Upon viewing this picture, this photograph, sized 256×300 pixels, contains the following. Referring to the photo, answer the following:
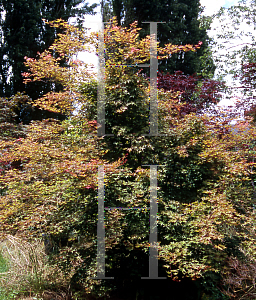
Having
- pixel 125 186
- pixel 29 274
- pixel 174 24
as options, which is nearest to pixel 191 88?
pixel 174 24

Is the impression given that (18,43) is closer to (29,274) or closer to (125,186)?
(125,186)

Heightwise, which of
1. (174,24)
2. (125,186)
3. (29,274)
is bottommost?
(29,274)

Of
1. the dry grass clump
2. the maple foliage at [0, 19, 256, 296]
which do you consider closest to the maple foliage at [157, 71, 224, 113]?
the maple foliage at [0, 19, 256, 296]

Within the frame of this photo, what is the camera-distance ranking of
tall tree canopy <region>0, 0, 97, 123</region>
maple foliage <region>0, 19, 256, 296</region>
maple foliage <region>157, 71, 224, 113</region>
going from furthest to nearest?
tall tree canopy <region>0, 0, 97, 123</region> < maple foliage <region>157, 71, 224, 113</region> < maple foliage <region>0, 19, 256, 296</region>

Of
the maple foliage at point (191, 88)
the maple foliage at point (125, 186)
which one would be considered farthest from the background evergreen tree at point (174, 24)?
the maple foliage at point (125, 186)

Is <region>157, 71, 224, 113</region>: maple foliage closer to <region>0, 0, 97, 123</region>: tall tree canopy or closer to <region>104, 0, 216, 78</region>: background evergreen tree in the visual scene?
<region>104, 0, 216, 78</region>: background evergreen tree

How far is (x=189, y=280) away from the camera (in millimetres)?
4816

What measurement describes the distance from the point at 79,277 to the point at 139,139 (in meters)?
2.42

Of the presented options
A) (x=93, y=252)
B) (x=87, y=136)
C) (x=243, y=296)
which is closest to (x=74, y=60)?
(x=87, y=136)

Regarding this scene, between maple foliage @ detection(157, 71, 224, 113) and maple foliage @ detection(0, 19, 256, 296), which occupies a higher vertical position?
maple foliage @ detection(157, 71, 224, 113)

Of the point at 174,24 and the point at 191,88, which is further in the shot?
the point at 174,24

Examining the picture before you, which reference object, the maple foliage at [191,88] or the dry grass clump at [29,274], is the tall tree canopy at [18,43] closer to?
the maple foliage at [191,88]

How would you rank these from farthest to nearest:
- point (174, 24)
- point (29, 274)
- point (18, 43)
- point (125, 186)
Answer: point (174, 24)
point (18, 43)
point (125, 186)
point (29, 274)

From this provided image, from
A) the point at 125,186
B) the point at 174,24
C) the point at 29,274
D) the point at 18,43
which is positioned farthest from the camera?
the point at 174,24
